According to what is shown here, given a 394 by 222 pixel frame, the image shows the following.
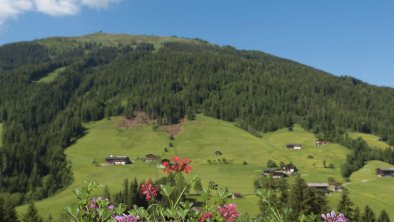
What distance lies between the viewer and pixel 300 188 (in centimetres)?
8800

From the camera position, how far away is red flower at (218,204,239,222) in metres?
6.80

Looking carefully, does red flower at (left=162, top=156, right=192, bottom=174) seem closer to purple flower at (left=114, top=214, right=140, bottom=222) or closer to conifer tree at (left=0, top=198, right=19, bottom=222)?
purple flower at (left=114, top=214, right=140, bottom=222)

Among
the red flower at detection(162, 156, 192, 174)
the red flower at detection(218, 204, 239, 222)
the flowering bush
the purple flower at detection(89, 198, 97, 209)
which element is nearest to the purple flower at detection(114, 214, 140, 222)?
the flowering bush

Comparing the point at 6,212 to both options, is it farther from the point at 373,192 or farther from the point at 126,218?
the point at 373,192

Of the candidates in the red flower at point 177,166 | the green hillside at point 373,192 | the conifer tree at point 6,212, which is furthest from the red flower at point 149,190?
the green hillside at point 373,192


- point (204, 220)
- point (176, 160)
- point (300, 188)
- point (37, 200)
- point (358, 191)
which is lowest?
point (37, 200)

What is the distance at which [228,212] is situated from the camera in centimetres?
686

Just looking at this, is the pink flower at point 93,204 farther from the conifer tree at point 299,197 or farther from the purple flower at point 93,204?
the conifer tree at point 299,197

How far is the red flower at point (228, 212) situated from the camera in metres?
6.80

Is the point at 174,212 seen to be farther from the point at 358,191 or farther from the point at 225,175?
the point at 225,175

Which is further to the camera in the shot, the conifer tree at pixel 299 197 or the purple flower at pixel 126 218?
the conifer tree at pixel 299 197

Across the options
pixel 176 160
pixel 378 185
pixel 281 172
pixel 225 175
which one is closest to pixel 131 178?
pixel 225 175

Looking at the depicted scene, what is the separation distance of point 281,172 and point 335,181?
22764 millimetres

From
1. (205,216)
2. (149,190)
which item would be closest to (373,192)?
(149,190)
